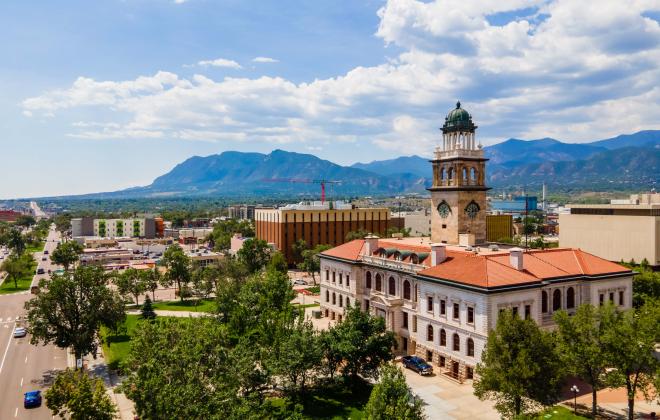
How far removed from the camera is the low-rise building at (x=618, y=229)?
302 ft

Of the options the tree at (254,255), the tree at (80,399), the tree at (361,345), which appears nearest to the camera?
the tree at (80,399)

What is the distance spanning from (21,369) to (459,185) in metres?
57.0

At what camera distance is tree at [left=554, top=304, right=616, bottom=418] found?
127 ft

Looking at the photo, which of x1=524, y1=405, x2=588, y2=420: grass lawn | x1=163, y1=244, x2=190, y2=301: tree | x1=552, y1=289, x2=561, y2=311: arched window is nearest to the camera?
x1=524, y1=405, x2=588, y2=420: grass lawn

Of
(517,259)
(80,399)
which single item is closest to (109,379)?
(80,399)

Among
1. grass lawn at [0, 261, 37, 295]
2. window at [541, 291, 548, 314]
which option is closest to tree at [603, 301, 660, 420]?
window at [541, 291, 548, 314]

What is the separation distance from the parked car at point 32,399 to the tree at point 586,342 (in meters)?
45.6

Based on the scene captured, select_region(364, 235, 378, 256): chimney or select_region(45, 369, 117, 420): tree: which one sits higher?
select_region(364, 235, 378, 256): chimney

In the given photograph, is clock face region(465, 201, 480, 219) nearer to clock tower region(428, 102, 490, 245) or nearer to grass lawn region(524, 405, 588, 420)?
clock tower region(428, 102, 490, 245)

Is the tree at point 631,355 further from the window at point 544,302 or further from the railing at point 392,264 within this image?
the railing at point 392,264

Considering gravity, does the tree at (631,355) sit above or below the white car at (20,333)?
above

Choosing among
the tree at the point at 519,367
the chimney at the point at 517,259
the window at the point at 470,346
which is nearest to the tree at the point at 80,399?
the tree at the point at 519,367

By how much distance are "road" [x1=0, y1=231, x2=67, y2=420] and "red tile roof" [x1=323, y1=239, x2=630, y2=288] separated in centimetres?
4029

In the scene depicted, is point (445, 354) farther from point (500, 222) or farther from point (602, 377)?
point (500, 222)
